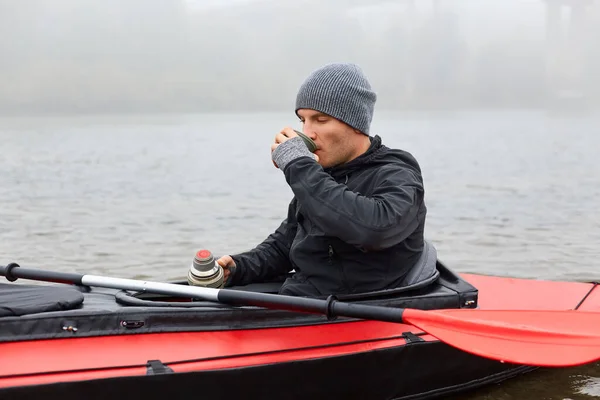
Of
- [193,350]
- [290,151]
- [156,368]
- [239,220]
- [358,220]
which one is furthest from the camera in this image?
[239,220]

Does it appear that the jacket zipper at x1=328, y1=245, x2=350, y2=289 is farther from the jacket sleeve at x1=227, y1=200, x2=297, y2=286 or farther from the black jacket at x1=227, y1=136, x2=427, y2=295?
the jacket sleeve at x1=227, y1=200, x2=297, y2=286

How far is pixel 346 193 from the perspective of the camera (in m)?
3.35

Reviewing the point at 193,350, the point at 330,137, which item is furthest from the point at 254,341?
the point at 330,137

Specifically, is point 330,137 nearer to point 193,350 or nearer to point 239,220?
point 193,350

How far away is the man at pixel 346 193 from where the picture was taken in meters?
3.36

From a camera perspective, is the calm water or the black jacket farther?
the calm water

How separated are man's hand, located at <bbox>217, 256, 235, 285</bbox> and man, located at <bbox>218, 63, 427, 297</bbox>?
498 millimetres

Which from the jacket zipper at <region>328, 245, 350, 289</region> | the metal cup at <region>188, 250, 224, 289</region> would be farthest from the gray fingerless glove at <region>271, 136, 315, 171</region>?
the metal cup at <region>188, 250, 224, 289</region>

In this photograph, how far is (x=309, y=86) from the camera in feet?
12.0

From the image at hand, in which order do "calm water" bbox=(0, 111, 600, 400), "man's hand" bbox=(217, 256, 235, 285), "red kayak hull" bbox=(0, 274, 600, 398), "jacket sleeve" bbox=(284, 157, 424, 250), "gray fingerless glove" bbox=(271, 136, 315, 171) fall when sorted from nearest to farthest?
"red kayak hull" bbox=(0, 274, 600, 398)
"jacket sleeve" bbox=(284, 157, 424, 250)
"gray fingerless glove" bbox=(271, 136, 315, 171)
"man's hand" bbox=(217, 256, 235, 285)
"calm water" bbox=(0, 111, 600, 400)

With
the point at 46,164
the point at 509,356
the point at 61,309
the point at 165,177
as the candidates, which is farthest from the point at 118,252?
the point at 46,164

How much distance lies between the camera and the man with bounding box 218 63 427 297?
3.36 meters

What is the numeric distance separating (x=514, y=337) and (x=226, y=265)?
5.55 ft

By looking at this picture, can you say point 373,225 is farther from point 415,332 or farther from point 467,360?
point 467,360
